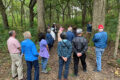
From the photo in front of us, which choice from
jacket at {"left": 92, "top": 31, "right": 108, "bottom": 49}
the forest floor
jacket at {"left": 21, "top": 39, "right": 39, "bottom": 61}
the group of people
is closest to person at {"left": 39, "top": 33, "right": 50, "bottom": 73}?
the group of people

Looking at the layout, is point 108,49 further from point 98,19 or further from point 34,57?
point 34,57

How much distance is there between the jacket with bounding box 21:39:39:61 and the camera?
3250 millimetres

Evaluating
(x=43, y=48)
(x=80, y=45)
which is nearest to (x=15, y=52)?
(x=43, y=48)

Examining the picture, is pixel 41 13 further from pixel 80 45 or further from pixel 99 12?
pixel 80 45

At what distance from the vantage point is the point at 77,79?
4.06 metres

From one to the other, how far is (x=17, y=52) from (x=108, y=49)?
5.65 m

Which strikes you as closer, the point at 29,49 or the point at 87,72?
the point at 29,49

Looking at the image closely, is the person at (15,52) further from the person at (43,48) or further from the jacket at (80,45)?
the jacket at (80,45)

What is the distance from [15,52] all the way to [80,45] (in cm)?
259

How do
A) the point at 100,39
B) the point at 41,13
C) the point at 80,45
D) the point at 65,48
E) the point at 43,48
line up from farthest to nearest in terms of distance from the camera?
the point at 41,13, the point at 100,39, the point at 43,48, the point at 80,45, the point at 65,48

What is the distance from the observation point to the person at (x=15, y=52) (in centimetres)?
358

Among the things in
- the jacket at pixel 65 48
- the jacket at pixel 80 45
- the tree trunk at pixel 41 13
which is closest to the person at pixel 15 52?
the jacket at pixel 65 48

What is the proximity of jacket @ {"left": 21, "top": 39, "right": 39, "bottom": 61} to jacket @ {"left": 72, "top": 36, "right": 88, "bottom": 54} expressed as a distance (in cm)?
161

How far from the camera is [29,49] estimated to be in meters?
3.31
